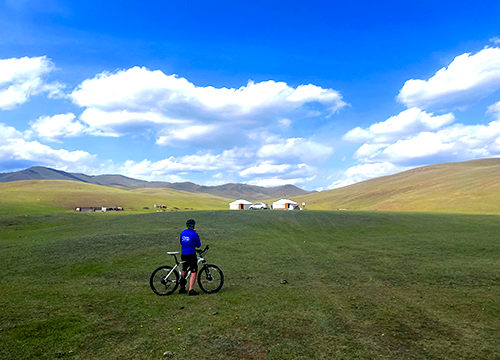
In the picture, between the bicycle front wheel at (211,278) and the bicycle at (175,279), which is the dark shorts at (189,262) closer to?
the bicycle at (175,279)

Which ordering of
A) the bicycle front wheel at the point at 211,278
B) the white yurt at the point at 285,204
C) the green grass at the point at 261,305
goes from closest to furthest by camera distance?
the green grass at the point at 261,305 → the bicycle front wheel at the point at 211,278 → the white yurt at the point at 285,204

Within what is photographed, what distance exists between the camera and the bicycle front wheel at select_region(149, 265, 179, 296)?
10391 mm

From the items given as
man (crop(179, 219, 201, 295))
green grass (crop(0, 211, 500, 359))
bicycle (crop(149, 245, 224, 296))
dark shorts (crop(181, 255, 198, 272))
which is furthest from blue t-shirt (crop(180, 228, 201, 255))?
green grass (crop(0, 211, 500, 359))

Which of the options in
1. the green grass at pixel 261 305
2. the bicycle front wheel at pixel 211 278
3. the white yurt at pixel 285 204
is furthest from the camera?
the white yurt at pixel 285 204

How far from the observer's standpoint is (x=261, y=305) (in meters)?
9.28

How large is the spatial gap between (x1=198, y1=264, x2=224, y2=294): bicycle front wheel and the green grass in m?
0.35

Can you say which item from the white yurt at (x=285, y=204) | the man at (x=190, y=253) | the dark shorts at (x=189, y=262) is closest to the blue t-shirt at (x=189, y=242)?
the man at (x=190, y=253)

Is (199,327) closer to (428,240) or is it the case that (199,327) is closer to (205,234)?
(205,234)

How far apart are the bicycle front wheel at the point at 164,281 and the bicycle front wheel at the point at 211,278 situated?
0.83 metres

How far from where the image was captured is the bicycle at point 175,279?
10.4 meters

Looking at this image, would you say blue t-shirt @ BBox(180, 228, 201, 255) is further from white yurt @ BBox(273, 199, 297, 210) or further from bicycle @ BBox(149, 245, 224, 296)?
white yurt @ BBox(273, 199, 297, 210)

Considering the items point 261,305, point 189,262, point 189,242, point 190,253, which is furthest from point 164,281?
point 261,305

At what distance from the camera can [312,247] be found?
2152cm

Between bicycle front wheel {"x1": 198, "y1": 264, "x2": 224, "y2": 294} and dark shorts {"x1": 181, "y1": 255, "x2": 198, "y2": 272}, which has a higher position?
dark shorts {"x1": 181, "y1": 255, "x2": 198, "y2": 272}
